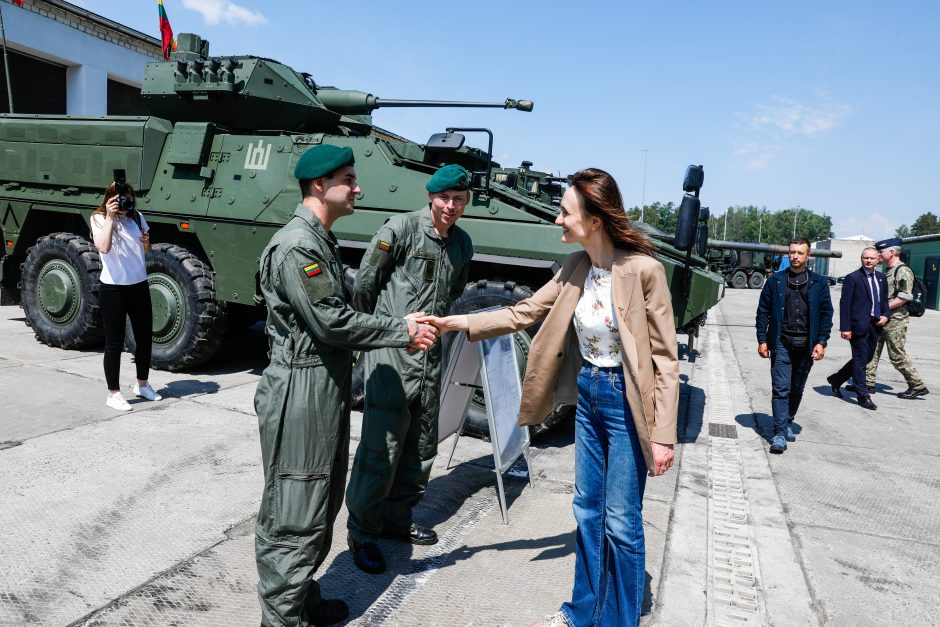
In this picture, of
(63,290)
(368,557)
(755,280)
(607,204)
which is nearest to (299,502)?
(368,557)

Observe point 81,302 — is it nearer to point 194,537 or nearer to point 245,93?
point 245,93

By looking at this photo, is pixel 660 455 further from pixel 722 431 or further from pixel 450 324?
A: pixel 722 431

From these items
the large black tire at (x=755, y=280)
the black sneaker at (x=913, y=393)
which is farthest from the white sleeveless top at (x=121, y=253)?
the large black tire at (x=755, y=280)

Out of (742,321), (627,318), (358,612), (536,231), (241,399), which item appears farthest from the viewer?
(742,321)

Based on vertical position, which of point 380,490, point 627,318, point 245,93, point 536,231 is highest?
point 245,93

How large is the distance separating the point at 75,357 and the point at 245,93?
318cm

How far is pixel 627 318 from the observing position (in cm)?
255

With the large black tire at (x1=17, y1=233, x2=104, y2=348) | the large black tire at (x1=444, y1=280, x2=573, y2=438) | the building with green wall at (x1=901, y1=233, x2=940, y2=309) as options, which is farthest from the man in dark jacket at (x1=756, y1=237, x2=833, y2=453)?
the building with green wall at (x1=901, y1=233, x2=940, y2=309)

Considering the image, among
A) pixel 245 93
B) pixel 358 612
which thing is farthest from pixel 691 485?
pixel 245 93

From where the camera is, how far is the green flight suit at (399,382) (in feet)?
11.0

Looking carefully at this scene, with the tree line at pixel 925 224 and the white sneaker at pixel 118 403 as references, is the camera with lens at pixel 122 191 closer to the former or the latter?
the white sneaker at pixel 118 403

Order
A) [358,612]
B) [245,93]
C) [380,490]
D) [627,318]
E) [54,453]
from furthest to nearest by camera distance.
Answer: [245,93] → [54,453] → [380,490] → [358,612] → [627,318]

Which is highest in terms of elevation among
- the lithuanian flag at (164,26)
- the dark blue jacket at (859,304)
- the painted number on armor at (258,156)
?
the lithuanian flag at (164,26)

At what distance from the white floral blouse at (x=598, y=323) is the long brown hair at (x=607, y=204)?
15 centimetres
